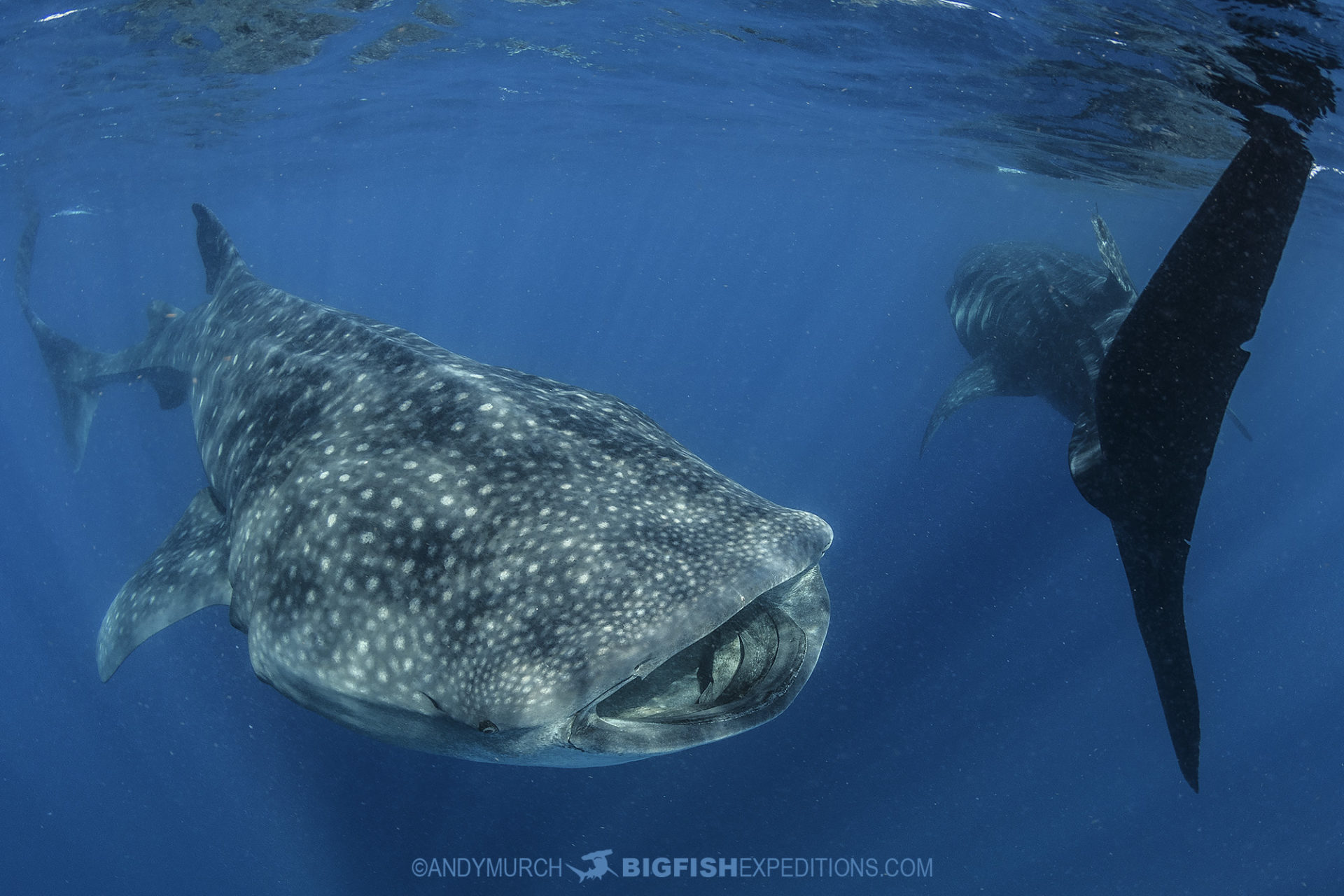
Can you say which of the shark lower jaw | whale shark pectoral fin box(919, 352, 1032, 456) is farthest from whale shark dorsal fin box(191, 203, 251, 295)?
whale shark pectoral fin box(919, 352, 1032, 456)

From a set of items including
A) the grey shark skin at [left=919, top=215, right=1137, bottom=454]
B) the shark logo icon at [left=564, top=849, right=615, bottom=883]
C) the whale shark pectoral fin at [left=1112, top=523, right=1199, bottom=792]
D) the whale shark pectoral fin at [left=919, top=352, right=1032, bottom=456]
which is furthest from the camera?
the shark logo icon at [left=564, top=849, right=615, bottom=883]

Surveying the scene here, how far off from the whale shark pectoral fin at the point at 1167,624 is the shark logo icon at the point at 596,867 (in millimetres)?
10627

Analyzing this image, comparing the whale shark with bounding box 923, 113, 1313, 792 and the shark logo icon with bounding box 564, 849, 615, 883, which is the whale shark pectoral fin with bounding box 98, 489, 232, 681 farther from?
the shark logo icon with bounding box 564, 849, 615, 883

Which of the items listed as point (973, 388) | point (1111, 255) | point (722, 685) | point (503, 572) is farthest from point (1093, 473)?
point (973, 388)

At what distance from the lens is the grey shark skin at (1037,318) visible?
27.7 ft

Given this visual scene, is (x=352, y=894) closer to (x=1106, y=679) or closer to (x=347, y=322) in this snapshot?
(x=347, y=322)

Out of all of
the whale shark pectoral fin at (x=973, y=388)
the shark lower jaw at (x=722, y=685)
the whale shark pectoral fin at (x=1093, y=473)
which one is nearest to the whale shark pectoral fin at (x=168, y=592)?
the shark lower jaw at (x=722, y=685)

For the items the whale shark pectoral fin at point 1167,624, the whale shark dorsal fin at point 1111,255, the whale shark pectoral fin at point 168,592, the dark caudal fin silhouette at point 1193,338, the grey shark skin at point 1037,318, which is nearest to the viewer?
the dark caudal fin silhouette at point 1193,338

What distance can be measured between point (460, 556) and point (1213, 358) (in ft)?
9.67

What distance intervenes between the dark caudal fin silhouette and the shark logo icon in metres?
11.2

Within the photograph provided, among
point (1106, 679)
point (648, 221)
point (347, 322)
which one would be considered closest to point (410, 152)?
point (347, 322)

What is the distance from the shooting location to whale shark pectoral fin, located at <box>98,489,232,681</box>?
15.3 ft

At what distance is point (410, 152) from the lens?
33125 millimetres

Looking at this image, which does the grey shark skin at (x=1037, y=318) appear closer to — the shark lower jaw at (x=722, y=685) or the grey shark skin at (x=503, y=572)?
the shark lower jaw at (x=722, y=685)
